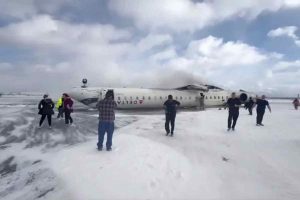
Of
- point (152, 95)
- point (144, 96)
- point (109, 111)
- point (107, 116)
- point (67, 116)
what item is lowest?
point (67, 116)

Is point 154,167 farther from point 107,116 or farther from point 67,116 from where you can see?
point 67,116

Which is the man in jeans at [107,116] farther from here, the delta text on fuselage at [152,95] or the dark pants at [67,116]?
the delta text on fuselage at [152,95]

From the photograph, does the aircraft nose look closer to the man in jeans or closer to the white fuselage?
the white fuselage

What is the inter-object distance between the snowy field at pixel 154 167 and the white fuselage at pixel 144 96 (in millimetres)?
20122

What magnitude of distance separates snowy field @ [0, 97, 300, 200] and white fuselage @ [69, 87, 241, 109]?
20122mm

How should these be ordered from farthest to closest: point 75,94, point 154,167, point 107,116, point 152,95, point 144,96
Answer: point 152,95 < point 144,96 < point 75,94 < point 107,116 < point 154,167

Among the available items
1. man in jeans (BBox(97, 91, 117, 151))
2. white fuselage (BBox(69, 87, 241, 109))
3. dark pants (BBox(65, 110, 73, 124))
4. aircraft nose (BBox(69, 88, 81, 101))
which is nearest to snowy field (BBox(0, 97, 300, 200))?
man in jeans (BBox(97, 91, 117, 151))

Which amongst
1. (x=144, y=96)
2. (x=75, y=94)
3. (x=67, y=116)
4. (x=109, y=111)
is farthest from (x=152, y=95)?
(x=109, y=111)

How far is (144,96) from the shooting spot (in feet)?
121

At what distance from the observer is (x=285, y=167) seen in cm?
1034

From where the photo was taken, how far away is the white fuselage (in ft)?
117

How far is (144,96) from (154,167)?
2792cm

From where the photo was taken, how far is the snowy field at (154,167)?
7.75 m

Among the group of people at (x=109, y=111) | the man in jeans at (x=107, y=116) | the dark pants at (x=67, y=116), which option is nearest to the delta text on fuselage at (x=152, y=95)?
the group of people at (x=109, y=111)
